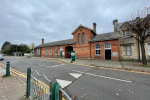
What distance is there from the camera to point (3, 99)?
2.91m

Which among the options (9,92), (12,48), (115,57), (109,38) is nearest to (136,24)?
(109,38)

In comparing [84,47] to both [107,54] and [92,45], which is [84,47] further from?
[107,54]

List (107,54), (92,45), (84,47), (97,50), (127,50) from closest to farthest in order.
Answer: (127,50)
(107,54)
(97,50)
(92,45)
(84,47)

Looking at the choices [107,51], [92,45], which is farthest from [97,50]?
[107,51]

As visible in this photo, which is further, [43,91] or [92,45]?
[92,45]

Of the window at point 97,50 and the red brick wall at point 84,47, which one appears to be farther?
the red brick wall at point 84,47

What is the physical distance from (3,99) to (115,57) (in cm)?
1594

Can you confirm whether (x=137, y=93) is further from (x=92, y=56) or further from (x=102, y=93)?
(x=92, y=56)

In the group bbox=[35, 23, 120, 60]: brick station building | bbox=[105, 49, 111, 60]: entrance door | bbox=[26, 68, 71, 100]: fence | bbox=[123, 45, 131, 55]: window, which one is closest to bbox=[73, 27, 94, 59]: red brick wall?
bbox=[35, 23, 120, 60]: brick station building

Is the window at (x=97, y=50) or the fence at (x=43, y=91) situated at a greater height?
the window at (x=97, y=50)

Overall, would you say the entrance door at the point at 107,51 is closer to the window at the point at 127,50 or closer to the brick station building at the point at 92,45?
the brick station building at the point at 92,45

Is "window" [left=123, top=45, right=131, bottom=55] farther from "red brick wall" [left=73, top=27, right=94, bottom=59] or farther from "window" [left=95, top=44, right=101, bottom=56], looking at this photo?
"red brick wall" [left=73, top=27, right=94, bottom=59]

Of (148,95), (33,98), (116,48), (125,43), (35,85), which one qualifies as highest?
(125,43)

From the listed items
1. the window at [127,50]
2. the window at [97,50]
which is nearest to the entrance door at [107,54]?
the window at [97,50]
